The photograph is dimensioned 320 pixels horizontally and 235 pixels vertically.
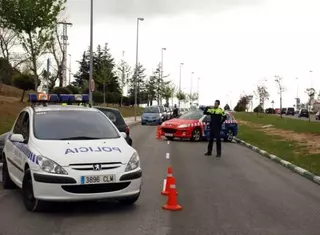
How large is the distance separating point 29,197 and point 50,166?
777 mm

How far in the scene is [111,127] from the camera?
9008mm

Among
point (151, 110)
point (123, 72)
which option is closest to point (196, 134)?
point (151, 110)

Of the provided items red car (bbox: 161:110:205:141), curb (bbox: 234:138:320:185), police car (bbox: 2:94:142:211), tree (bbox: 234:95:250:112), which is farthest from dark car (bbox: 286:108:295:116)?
police car (bbox: 2:94:142:211)

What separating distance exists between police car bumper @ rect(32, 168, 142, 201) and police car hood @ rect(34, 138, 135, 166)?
19 centimetres

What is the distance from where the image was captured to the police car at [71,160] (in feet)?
24.0

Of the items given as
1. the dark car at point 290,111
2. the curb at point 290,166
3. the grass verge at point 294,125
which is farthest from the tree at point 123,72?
the curb at point 290,166

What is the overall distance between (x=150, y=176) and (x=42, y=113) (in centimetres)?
385

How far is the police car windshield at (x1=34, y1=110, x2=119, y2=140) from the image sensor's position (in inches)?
328

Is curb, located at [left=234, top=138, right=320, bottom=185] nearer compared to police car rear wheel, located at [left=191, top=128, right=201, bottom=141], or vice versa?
curb, located at [left=234, top=138, right=320, bottom=185]

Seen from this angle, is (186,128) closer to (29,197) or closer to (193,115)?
(193,115)

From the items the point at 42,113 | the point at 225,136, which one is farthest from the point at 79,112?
the point at 225,136

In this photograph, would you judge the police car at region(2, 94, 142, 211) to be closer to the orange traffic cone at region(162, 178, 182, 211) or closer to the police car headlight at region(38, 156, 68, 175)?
the police car headlight at region(38, 156, 68, 175)

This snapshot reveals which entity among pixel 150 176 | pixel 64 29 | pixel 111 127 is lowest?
pixel 150 176

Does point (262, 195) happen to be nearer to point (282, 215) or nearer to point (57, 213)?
point (282, 215)
